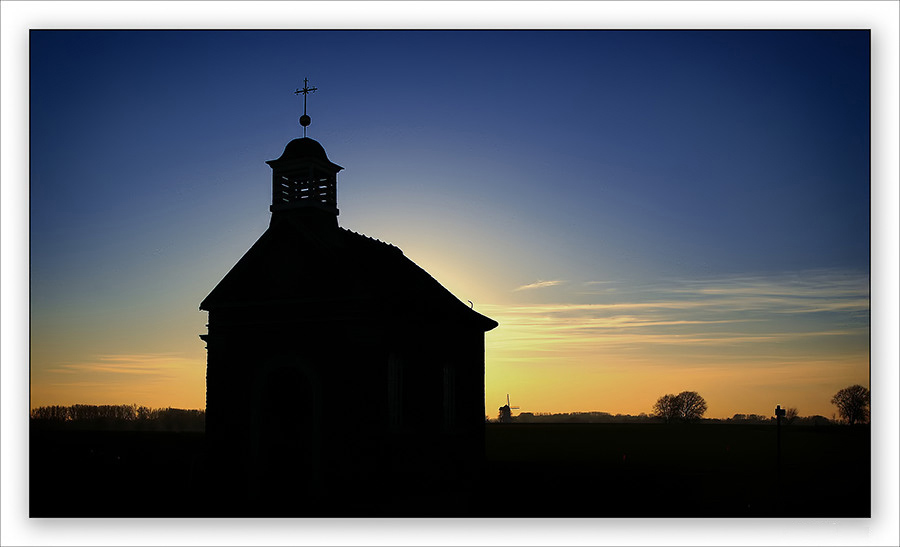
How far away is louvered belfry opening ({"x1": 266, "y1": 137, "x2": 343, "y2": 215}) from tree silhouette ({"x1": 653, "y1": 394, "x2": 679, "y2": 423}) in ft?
22.3

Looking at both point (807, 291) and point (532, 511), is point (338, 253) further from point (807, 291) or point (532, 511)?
point (807, 291)

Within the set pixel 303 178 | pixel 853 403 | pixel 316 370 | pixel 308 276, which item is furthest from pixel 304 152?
pixel 853 403

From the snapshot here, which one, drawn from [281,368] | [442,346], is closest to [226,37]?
[281,368]

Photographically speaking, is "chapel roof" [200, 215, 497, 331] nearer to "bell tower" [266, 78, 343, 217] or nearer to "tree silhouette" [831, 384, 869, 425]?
"bell tower" [266, 78, 343, 217]

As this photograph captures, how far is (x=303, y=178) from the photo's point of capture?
1719 centimetres

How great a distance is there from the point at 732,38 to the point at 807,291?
155 inches

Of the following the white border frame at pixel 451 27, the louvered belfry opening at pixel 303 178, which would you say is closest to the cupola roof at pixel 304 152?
the louvered belfry opening at pixel 303 178

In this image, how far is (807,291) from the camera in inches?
547

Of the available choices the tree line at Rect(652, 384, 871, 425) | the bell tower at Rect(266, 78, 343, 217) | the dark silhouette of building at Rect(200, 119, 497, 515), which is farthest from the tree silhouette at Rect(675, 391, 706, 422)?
the bell tower at Rect(266, 78, 343, 217)

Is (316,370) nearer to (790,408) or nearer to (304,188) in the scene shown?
(304,188)

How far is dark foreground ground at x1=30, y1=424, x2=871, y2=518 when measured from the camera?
13.5 m

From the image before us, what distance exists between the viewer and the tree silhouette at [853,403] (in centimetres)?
1347

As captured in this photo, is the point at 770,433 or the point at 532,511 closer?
the point at 532,511

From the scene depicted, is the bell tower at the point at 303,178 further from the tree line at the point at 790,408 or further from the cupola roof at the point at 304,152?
the tree line at the point at 790,408
